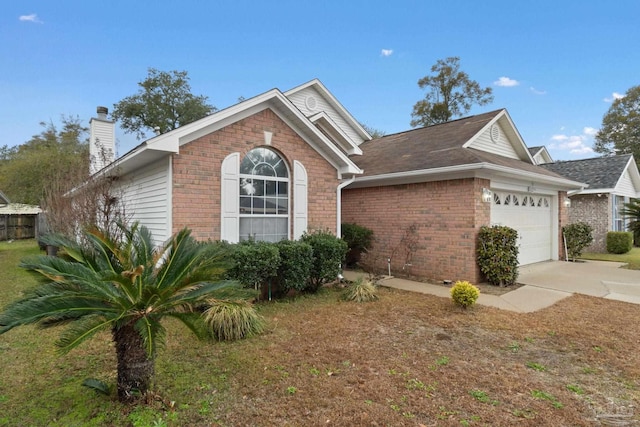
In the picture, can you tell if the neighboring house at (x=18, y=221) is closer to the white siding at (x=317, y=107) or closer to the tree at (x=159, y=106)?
the tree at (x=159, y=106)

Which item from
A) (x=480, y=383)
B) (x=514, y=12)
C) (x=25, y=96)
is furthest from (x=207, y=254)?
(x=25, y=96)

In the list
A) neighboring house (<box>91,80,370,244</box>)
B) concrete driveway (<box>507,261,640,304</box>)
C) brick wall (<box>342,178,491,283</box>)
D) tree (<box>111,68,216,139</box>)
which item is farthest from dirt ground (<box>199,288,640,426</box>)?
tree (<box>111,68,216,139</box>)

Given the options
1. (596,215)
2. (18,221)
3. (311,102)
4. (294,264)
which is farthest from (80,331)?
(18,221)

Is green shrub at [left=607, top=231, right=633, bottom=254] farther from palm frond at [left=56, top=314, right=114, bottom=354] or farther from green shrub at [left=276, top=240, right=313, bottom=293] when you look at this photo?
palm frond at [left=56, top=314, right=114, bottom=354]

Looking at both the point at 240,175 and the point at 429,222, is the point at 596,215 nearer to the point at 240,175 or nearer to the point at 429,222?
the point at 429,222

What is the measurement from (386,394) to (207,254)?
2.41 m

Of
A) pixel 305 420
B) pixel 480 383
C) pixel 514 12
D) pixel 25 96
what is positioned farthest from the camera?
pixel 25 96

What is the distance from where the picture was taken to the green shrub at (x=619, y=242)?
15.2 meters

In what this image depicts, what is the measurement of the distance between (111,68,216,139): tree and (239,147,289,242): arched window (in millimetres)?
29634

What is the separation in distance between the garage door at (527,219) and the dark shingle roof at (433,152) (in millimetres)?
965

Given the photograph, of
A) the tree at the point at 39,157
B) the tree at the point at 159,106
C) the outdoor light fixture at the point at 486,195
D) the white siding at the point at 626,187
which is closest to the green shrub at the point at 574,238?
the white siding at the point at 626,187

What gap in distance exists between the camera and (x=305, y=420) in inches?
121

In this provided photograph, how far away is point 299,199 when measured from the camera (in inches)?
334

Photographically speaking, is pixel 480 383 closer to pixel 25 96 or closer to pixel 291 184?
pixel 291 184
